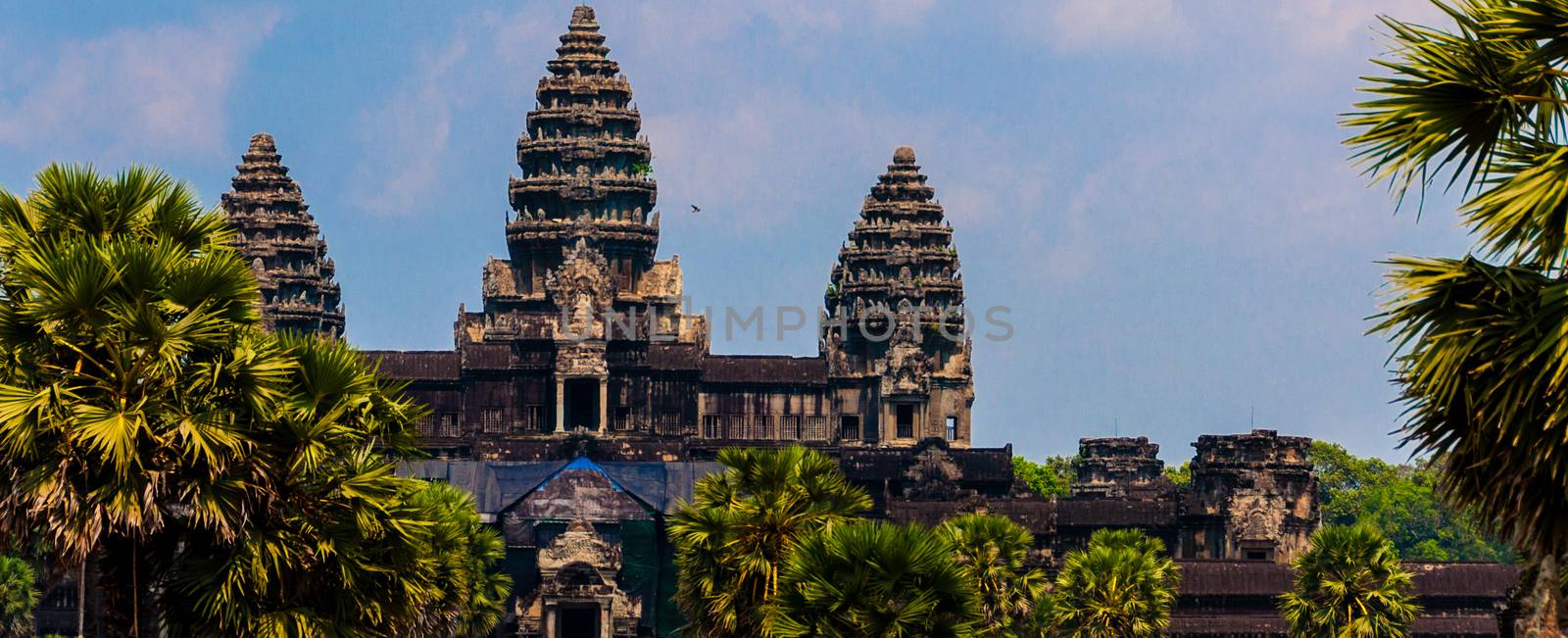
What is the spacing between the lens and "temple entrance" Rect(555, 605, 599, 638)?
103 meters

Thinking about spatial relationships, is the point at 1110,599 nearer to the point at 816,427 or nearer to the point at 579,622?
the point at 579,622

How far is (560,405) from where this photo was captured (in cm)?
12344

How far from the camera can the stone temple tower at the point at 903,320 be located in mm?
133250

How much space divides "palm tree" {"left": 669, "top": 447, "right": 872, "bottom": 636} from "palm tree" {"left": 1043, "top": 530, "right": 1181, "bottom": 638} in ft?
93.0

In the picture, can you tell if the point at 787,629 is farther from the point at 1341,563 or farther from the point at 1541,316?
the point at 1341,563

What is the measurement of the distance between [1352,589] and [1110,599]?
7132 millimetres

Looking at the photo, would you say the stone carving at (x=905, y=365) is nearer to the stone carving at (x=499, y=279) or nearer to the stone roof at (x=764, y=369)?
the stone roof at (x=764, y=369)

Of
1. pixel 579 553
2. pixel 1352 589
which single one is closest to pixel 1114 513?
pixel 579 553

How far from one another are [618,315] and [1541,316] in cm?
10894

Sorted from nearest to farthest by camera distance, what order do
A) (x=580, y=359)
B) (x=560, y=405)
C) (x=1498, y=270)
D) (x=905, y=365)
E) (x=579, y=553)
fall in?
(x=1498, y=270)
(x=579, y=553)
(x=560, y=405)
(x=580, y=359)
(x=905, y=365)

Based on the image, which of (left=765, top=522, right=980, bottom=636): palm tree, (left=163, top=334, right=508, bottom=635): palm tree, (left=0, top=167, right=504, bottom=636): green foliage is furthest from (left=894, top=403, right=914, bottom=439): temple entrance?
(left=0, top=167, right=504, bottom=636): green foliage

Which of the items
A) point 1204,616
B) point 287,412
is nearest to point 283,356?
point 287,412

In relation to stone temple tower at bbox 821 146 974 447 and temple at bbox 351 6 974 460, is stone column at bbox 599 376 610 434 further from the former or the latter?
stone temple tower at bbox 821 146 974 447

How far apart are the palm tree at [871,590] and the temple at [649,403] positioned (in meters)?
59.5
